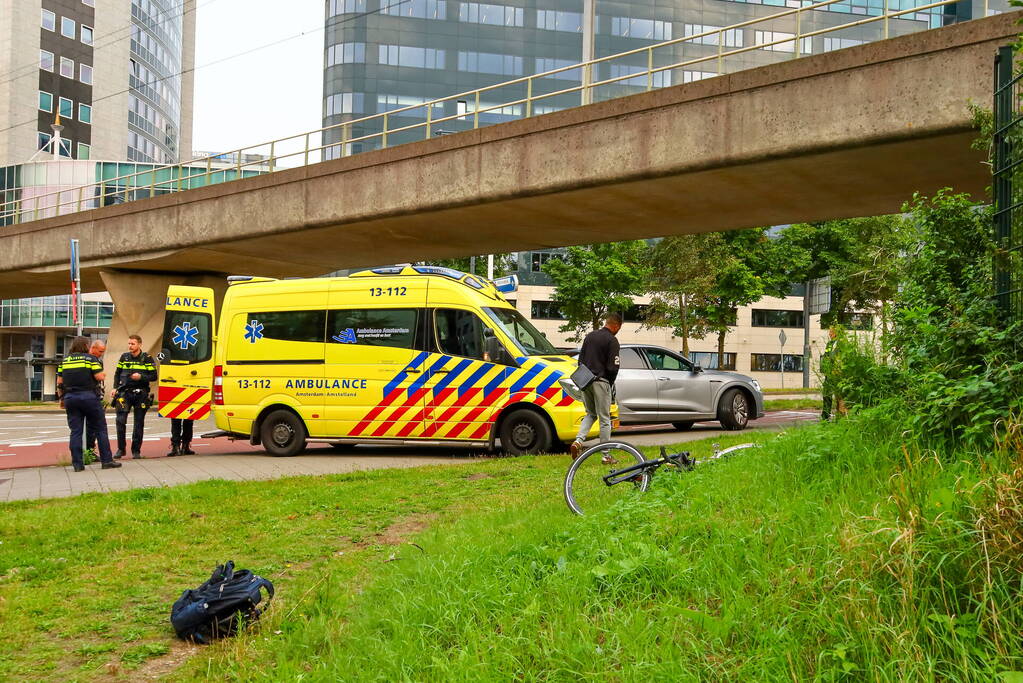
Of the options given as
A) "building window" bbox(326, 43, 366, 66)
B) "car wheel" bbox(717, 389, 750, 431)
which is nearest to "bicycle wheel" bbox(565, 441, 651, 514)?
"car wheel" bbox(717, 389, 750, 431)

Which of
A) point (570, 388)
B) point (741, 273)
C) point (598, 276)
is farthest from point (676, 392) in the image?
point (598, 276)

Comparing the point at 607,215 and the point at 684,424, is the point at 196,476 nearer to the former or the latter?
the point at 684,424

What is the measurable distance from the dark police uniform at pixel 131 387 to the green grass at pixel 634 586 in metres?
7.20

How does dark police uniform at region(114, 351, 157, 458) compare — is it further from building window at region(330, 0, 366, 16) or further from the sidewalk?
building window at region(330, 0, 366, 16)

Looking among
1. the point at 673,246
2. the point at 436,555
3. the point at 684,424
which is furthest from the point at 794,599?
the point at 673,246

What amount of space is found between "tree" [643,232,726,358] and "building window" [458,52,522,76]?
115 ft

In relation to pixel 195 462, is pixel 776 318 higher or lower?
higher

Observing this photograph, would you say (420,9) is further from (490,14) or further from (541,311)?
(541,311)

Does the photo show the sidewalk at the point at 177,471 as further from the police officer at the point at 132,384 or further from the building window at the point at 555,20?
the building window at the point at 555,20

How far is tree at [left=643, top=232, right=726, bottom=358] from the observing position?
3466cm

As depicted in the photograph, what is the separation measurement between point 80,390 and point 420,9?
6454 cm

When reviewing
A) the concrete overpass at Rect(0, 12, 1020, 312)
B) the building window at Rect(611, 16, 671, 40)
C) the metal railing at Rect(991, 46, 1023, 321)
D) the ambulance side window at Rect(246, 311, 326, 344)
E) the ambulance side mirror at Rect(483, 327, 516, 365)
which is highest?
the building window at Rect(611, 16, 671, 40)

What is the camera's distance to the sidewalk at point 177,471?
10703mm

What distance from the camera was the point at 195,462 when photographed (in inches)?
550
